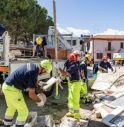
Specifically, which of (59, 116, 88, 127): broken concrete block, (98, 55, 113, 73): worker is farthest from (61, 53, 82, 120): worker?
(98, 55, 113, 73): worker

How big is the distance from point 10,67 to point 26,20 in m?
26.9

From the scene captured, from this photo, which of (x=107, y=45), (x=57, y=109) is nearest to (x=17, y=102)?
(x=57, y=109)

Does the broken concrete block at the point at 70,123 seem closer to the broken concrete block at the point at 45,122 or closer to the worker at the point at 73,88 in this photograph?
the broken concrete block at the point at 45,122

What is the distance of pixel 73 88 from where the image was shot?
361 inches

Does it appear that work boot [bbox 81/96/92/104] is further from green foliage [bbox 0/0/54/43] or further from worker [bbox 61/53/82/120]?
green foliage [bbox 0/0/54/43]

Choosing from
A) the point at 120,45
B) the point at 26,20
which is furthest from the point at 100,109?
the point at 120,45

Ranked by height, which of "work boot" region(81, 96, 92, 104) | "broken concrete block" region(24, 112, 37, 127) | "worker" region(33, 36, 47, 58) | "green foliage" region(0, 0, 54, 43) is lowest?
"work boot" region(81, 96, 92, 104)

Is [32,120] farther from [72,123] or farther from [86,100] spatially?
[86,100]

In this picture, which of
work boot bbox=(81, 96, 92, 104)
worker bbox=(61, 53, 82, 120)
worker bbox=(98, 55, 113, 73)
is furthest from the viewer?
worker bbox=(98, 55, 113, 73)

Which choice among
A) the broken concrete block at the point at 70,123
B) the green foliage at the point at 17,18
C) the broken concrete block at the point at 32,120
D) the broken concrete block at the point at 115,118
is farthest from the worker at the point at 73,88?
the green foliage at the point at 17,18

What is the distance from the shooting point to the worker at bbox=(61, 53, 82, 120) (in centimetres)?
891

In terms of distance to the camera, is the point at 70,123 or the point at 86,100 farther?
the point at 86,100

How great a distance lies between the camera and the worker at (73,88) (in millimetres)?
8906

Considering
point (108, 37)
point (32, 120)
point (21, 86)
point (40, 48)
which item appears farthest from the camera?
point (108, 37)
